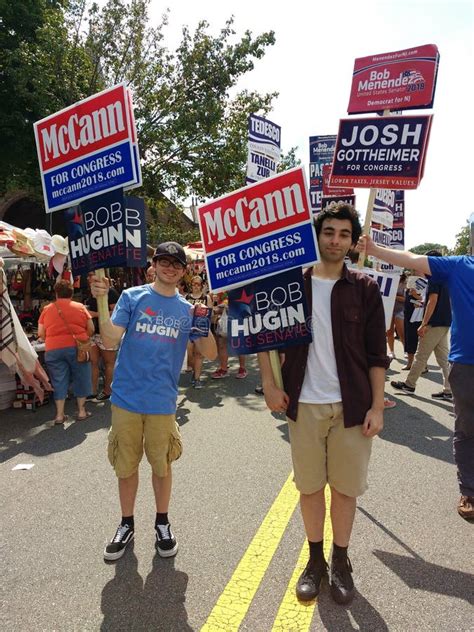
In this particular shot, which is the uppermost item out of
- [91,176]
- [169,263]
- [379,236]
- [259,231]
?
[91,176]

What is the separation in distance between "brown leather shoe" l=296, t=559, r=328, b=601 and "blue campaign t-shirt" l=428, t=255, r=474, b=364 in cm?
170

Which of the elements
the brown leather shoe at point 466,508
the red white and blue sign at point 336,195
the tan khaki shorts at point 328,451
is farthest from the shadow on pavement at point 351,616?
the red white and blue sign at point 336,195

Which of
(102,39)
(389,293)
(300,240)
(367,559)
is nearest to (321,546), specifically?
(367,559)

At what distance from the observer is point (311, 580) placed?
2.38m

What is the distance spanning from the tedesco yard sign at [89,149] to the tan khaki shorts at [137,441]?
137 centimetres

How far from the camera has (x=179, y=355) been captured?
111 inches

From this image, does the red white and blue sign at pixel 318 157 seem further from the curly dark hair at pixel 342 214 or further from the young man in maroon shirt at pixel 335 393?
the young man in maroon shirt at pixel 335 393

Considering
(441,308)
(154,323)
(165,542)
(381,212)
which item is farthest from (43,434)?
(381,212)

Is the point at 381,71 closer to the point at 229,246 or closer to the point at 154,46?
the point at 229,246

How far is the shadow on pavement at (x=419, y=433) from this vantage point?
445 cm

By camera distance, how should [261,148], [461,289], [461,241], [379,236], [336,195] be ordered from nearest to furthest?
[461,289] → [379,236] → [261,148] → [336,195] → [461,241]

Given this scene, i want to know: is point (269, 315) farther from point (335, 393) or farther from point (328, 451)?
point (328, 451)

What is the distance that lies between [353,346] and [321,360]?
18 cm

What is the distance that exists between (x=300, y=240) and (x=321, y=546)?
169 cm
